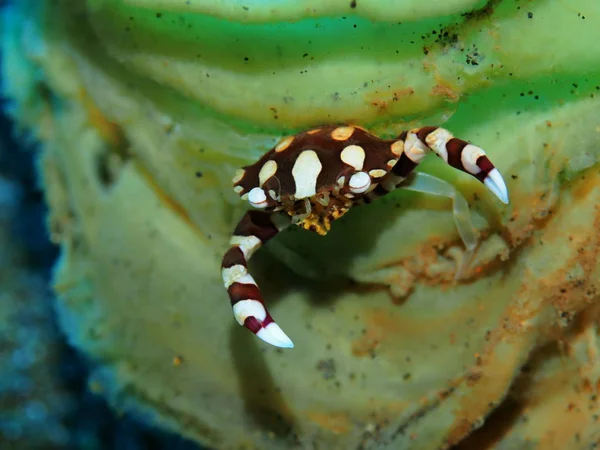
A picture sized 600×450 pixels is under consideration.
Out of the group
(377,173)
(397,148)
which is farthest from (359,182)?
(397,148)

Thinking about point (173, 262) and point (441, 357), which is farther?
point (173, 262)

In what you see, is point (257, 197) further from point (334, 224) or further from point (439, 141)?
point (439, 141)

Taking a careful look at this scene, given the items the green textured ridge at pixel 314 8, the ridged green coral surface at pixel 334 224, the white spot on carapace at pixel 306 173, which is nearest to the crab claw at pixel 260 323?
the white spot on carapace at pixel 306 173

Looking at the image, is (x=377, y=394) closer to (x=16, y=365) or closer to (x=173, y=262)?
(x=173, y=262)

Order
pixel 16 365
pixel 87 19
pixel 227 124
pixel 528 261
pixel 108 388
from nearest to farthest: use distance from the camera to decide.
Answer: pixel 528 261
pixel 227 124
pixel 87 19
pixel 108 388
pixel 16 365

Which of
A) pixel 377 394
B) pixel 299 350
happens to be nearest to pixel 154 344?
pixel 299 350

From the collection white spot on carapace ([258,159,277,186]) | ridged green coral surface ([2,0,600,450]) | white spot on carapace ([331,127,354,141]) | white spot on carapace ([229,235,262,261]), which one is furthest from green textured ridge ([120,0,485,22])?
white spot on carapace ([229,235,262,261])
